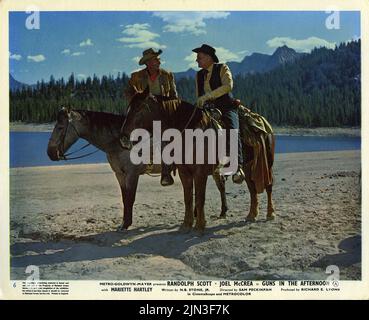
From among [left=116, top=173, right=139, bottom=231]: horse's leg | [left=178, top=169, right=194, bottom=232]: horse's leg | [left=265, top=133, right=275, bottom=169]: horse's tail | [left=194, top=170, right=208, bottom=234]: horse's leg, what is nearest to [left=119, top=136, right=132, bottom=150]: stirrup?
[left=116, top=173, right=139, bottom=231]: horse's leg

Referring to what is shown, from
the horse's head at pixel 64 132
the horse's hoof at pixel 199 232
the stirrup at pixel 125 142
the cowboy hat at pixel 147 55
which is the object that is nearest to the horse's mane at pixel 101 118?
the horse's head at pixel 64 132

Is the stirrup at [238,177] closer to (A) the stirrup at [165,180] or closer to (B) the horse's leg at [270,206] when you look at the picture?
(B) the horse's leg at [270,206]

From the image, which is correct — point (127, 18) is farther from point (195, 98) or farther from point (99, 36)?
point (195, 98)

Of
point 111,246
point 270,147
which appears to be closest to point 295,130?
point 270,147

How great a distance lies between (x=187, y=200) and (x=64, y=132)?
1587 mm

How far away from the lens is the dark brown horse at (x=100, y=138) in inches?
274

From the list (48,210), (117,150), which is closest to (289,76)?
(117,150)

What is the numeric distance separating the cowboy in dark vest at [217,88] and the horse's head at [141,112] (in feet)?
1.78

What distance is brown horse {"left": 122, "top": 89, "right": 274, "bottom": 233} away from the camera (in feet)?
22.2

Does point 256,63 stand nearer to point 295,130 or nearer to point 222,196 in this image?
point 295,130

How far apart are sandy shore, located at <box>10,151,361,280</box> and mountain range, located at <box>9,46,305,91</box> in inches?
42.1
